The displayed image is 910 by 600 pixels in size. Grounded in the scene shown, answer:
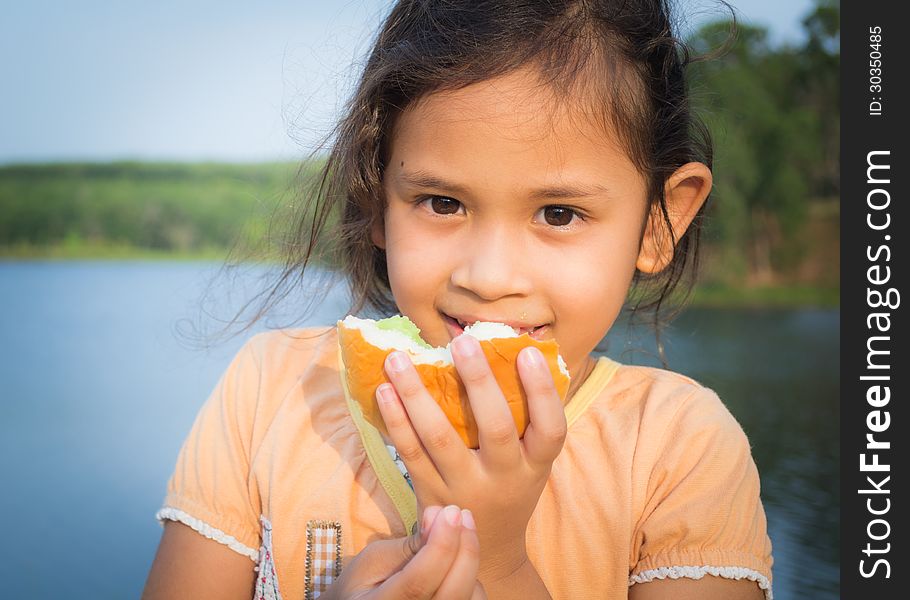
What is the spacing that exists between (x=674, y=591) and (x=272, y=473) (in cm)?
70

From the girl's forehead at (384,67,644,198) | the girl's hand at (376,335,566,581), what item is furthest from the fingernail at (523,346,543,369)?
the girl's forehead at (384,67,644,198)

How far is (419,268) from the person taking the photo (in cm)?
146

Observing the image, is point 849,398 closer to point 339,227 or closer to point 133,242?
point 339,227

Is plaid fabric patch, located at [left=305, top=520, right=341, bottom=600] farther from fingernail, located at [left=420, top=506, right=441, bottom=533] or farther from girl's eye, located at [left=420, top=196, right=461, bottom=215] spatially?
girl's eye, located at [left=420, top=196, right=461, bottom=215]

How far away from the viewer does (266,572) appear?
5.16 ft

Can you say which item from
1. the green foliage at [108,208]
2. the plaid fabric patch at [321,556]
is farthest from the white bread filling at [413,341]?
the green foliage at [108,208]

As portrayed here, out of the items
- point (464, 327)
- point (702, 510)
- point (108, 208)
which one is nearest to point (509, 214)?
point (464, 327)

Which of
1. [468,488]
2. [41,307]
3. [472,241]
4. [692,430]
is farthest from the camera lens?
[41,307]

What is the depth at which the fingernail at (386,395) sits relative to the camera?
48.6 inches

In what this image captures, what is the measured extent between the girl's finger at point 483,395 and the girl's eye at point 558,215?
298mm

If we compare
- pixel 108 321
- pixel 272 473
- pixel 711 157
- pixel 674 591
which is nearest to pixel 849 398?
pixel 711 157

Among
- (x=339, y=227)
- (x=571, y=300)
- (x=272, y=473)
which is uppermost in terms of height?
(x=339, y=227)

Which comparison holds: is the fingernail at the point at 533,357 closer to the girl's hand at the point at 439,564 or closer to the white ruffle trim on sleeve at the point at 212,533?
the girl's hand at the point at 439,564

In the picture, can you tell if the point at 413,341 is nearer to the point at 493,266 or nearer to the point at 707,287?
the point at 493,266
